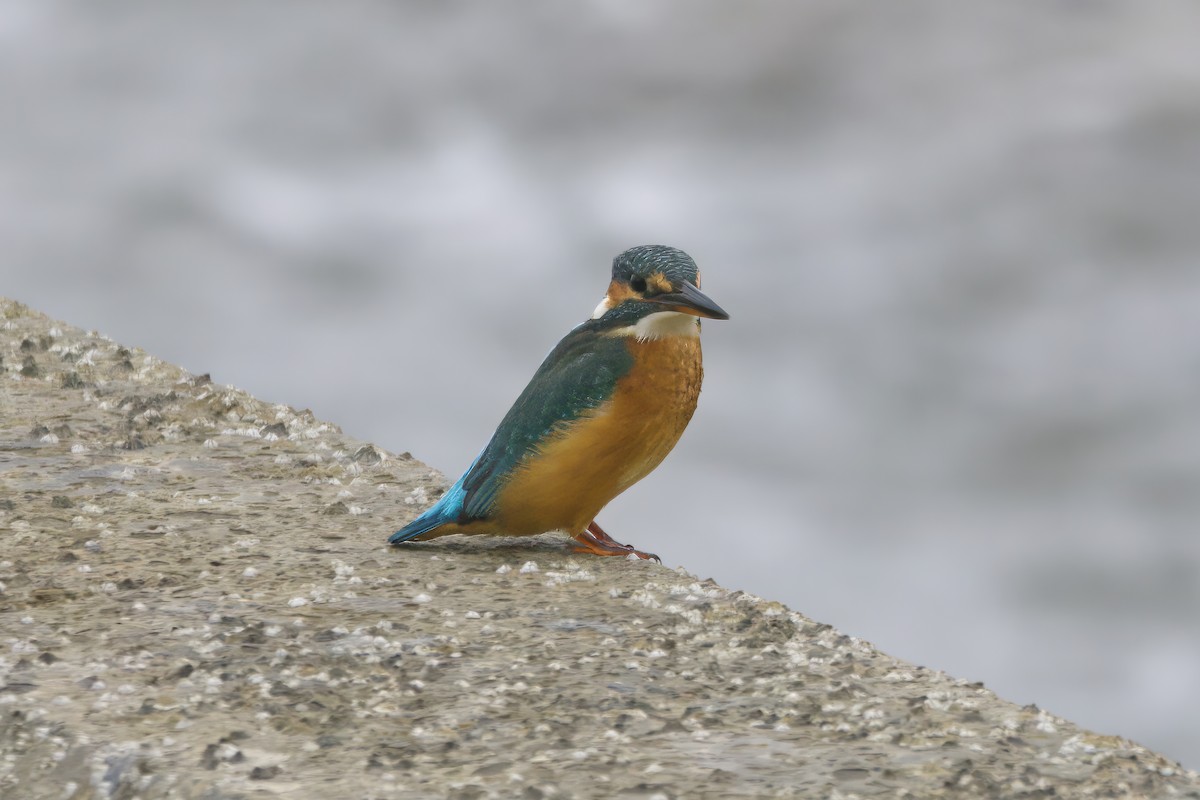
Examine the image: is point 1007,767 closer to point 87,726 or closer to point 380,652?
point 380,652

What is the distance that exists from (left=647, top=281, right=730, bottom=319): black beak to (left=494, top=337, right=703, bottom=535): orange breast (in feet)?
0.56

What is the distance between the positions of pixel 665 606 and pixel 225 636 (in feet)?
4.02

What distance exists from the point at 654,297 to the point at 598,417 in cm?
40

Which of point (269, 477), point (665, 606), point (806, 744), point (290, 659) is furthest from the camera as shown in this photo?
point (269, 477)

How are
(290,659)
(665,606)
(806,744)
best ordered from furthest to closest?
(665,606) → (290,659) → (806,744)

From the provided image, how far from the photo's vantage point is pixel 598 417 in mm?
4594

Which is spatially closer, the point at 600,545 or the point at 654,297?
the point at 654,297

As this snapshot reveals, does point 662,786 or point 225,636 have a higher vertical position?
point 225,636

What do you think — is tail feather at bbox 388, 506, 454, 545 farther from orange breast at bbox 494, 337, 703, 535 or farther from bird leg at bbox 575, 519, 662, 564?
bird leg at bbox 575, 519, 662, 564

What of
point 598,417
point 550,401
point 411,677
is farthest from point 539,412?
point 411,677

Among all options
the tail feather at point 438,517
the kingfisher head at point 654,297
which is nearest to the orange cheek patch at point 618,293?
the kingfisher head at point 654,297

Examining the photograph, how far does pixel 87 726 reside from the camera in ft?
11.0

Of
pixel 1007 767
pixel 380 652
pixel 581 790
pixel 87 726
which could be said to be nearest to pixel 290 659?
pixel 380 652

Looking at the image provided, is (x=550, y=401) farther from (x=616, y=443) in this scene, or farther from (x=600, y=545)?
(x=600, y=545)
